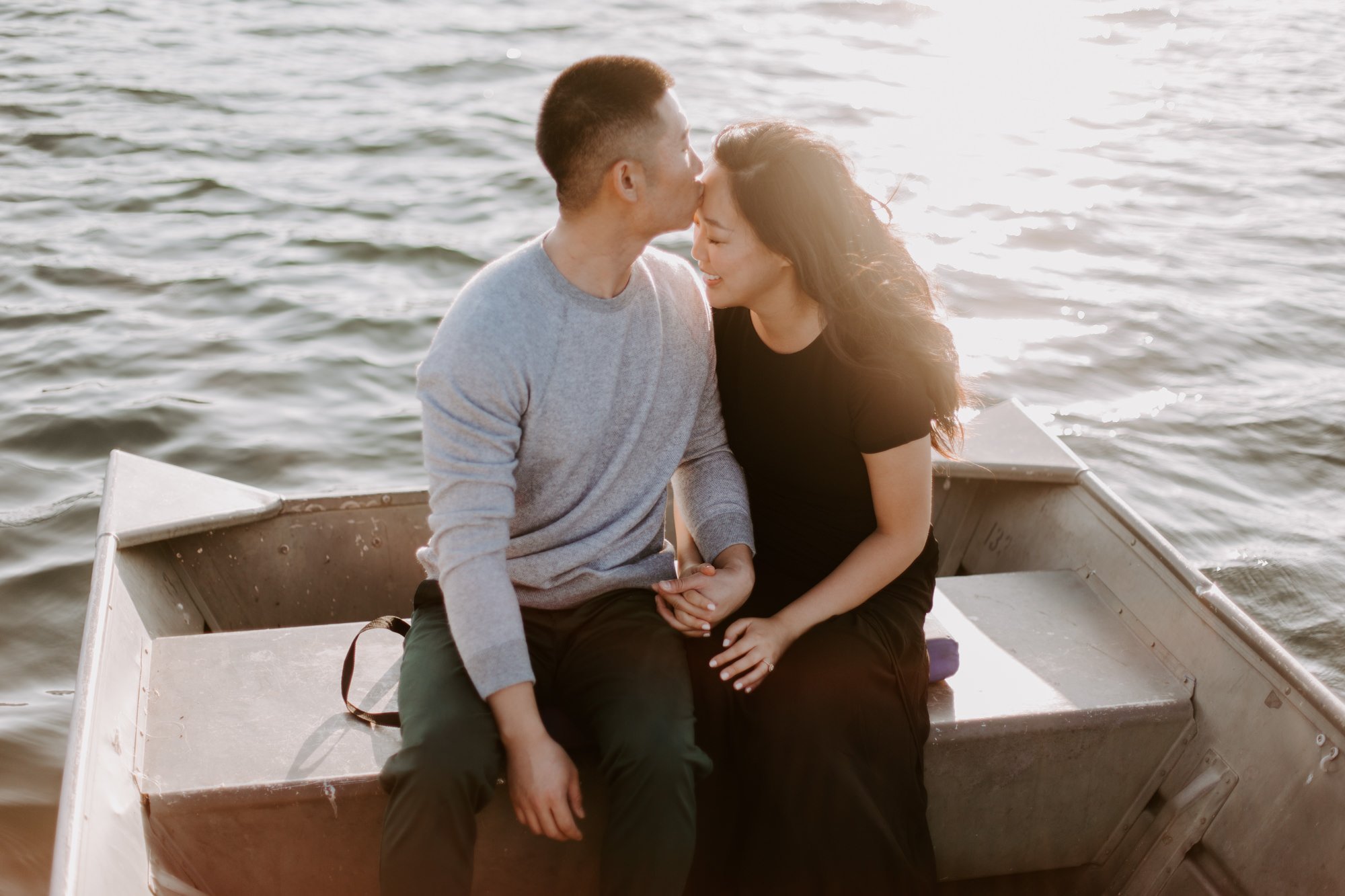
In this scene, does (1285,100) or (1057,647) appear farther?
(1285,100)

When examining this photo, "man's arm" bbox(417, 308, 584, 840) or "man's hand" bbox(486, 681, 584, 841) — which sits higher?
"man's arm" bbox(417, 308, 584, 840)

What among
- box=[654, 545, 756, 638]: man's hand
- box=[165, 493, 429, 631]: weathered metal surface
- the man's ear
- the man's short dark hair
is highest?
the man's short dark hair

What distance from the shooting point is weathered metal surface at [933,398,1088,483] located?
318 cm

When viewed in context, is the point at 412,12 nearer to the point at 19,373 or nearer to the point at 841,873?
the point at 19,373

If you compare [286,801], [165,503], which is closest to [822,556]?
[286,801]

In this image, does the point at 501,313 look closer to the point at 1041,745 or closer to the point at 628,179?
the point at 628,179

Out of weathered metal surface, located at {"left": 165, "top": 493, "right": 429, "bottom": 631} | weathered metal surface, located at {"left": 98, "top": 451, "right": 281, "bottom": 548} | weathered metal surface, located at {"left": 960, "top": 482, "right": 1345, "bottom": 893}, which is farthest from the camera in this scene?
weathered metal surface, located at {"left": 165, "top": 493, "right": 429, "bottom": 631}

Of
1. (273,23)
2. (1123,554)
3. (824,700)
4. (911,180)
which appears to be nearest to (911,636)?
(824,700)

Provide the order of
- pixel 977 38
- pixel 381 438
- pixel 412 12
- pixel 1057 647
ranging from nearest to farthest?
pixel 1057 647 → pixel 381 438 → pixel 412 12 → pixel 977 38

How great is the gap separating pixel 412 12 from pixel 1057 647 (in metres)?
11.6

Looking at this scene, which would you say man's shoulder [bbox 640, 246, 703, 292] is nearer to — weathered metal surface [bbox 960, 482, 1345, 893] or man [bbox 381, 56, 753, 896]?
man [bbox 381, 56, 753, 896]

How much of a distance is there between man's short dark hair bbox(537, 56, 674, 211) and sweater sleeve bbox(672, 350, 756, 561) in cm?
54

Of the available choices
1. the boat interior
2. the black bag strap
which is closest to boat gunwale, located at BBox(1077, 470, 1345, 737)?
the boat interior

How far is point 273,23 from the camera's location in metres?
11.3
